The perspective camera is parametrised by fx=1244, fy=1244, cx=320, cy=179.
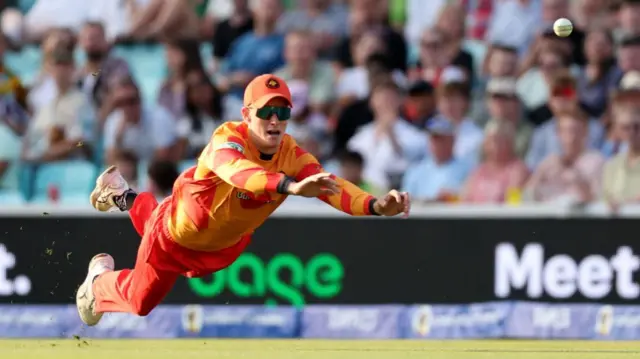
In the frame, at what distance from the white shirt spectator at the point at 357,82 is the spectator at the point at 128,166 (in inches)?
94.2

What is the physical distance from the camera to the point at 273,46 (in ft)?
46.4

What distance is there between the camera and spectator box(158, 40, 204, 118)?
1386 centimetres

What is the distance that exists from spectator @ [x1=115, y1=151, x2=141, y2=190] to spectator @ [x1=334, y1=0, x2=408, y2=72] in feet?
8.31

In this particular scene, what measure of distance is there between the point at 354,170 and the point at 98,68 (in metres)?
3.38

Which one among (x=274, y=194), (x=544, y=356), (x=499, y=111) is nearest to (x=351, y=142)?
(x=499, y=111)

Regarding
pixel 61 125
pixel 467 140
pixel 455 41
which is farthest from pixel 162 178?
pixel 455 41

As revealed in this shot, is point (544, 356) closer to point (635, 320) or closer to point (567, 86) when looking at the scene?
point (635, 320)

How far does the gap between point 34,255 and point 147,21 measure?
3713 millimetres

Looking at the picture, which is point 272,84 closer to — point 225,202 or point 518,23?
point 225,202

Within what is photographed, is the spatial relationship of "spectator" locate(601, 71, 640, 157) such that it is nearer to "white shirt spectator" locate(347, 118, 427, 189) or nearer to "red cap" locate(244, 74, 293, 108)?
"white shirt spectator" locate(347, 118, 427, 189)

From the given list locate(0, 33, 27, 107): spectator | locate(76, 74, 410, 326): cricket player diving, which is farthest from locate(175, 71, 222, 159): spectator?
locate(76, 74, 410, 326): cricket player diving

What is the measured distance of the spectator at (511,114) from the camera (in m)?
13.1

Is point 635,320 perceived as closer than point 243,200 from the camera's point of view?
No

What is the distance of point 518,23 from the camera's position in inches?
549
